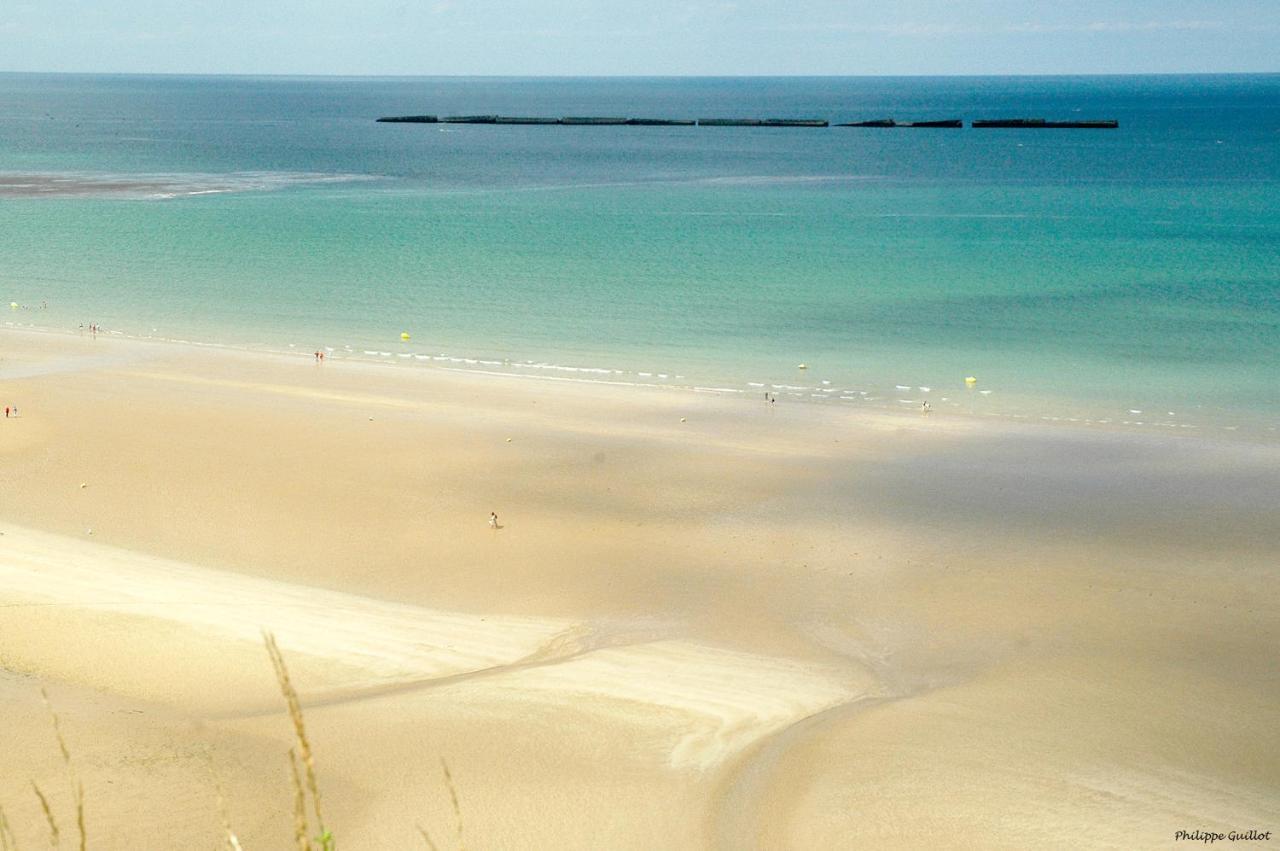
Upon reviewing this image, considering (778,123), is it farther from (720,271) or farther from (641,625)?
(641,625)

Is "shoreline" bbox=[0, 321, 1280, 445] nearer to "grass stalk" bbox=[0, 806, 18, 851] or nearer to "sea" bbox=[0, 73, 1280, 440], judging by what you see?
"sea" bbox=[0, 73, 1280, 440]

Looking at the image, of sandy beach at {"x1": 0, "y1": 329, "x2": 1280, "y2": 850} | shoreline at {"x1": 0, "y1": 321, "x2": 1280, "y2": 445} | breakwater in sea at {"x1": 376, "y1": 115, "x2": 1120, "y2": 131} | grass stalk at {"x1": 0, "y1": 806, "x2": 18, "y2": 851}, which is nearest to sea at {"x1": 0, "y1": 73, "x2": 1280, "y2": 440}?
shoreline at {"x1": 0, "y1": 321, "x2": 1280, "y2": 445}

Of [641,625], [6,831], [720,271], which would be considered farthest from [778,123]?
[6,831]

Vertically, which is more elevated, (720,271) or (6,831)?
(720,271)

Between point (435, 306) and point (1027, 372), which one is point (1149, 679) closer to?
point (1027, 372)

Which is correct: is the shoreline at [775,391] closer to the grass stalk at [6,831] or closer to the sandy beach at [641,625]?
the sandy beach at [641,625]

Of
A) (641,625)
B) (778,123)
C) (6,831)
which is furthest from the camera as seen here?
(778,123)

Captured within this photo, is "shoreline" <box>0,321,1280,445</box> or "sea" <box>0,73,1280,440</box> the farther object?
"sea" <box>0,73,1280,440</box>
